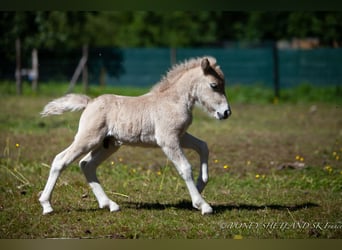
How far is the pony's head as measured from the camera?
7.64m

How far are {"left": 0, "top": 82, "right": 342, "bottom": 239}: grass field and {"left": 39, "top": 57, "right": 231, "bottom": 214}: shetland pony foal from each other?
0.39 m

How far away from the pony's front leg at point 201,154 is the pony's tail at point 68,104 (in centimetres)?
129

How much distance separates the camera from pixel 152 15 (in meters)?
32.7

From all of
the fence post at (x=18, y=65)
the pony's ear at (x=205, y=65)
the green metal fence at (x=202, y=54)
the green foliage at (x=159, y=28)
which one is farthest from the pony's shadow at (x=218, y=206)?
the green foliage at (x=159, y=28)

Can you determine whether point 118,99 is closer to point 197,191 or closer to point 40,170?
point 197,191

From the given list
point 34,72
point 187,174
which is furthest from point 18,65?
point 187,174

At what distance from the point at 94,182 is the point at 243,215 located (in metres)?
1.83

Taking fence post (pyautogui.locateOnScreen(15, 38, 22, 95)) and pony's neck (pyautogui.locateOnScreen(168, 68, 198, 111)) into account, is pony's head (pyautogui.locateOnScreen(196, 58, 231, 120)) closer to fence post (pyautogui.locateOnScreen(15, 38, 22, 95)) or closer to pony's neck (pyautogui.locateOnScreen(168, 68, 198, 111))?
pony's neck (pyautogui.locateOnScreen(168, 68, 198, 111))

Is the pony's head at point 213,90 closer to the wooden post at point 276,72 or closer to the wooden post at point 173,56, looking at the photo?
the wooden post at point 276,72

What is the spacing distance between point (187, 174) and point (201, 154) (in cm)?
41

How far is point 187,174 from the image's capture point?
7.37 metres

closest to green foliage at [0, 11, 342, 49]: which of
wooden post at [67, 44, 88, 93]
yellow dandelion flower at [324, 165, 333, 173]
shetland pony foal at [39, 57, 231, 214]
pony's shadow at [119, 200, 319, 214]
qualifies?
wooden post at [67, 44, 88, 93]

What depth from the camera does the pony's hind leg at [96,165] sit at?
759cm

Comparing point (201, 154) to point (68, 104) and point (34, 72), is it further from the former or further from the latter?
point (34, 72)
